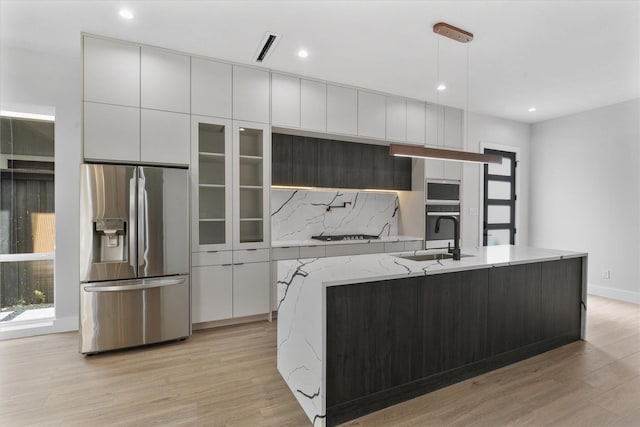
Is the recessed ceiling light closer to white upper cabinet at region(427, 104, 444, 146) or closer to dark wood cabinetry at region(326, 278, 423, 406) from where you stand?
dark wood cabinetry at region(326, 278, 423, 406)

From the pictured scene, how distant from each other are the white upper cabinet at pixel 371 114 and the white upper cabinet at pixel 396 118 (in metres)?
0.09

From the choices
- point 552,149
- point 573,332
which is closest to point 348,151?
point 573,332

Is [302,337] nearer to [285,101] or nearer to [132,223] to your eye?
[132,223]

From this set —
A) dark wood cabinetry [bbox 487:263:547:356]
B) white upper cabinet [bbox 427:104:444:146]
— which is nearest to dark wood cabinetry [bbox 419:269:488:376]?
dark wood cabinetry [bbox 487:263:547:356]

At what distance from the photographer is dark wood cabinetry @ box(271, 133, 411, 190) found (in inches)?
159

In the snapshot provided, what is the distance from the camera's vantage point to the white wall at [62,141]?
3.32 meters

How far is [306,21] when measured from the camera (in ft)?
9.07

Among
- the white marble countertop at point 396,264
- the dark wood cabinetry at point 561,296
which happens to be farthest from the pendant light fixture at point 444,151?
the dark wood cabinetry at point 561,296

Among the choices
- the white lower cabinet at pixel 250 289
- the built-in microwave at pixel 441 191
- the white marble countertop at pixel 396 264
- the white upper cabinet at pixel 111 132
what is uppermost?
the white upper cabinet at pixel 111 132

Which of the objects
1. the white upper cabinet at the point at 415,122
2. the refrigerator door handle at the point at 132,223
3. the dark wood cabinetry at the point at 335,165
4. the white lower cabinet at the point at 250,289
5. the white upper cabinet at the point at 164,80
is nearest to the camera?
the refrigerator door handle at the point at 132,223

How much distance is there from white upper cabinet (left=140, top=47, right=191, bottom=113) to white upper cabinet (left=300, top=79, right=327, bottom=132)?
1.29 meters

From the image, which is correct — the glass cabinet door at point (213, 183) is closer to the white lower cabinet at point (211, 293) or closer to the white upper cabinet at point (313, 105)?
the white lower cabinet at point (211, 293)

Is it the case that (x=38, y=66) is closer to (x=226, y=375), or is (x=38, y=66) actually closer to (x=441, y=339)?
(x=226, y=375)

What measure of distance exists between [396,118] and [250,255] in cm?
275
